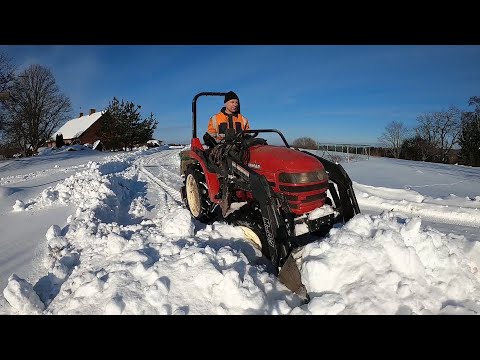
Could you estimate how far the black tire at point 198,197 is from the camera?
448 centimetres

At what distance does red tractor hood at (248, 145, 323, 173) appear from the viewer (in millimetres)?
3141

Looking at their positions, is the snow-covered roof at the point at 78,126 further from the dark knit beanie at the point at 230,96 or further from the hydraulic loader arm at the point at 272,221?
the hydraulic loader arm at the point at 272,221

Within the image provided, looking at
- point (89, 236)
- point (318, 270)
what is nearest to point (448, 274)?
point (318, 270)

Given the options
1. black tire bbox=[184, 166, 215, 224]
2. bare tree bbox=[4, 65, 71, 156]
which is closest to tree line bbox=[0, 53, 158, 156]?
bare tree bbox=[4, 65, 71, 156]

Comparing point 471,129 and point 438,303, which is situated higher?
Result: point 471,129

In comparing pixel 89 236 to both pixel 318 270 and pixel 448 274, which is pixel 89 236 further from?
pixel 448 274

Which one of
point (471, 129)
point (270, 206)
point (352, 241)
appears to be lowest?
point (352, 241)

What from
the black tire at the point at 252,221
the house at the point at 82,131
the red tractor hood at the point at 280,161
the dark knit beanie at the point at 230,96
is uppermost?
the house at the point at 82,131

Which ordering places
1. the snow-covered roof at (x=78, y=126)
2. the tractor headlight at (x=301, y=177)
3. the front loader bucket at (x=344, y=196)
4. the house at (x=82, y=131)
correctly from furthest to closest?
the snow-covered roof at (x=78, y=126), the house at (x=82, y=131), the front loader bucket at (x=344, y=196), the tractor headlight at (x=301, y=177)

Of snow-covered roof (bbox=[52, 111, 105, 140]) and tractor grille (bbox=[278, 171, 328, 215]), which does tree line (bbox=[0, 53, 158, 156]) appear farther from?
tractor grille (bbox=[278, 171, 328, 215])

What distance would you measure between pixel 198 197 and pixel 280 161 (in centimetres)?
178

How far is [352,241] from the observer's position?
247 centimetres

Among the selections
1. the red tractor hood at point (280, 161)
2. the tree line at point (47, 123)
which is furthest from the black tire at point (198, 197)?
the tree line at point (47, 123)
